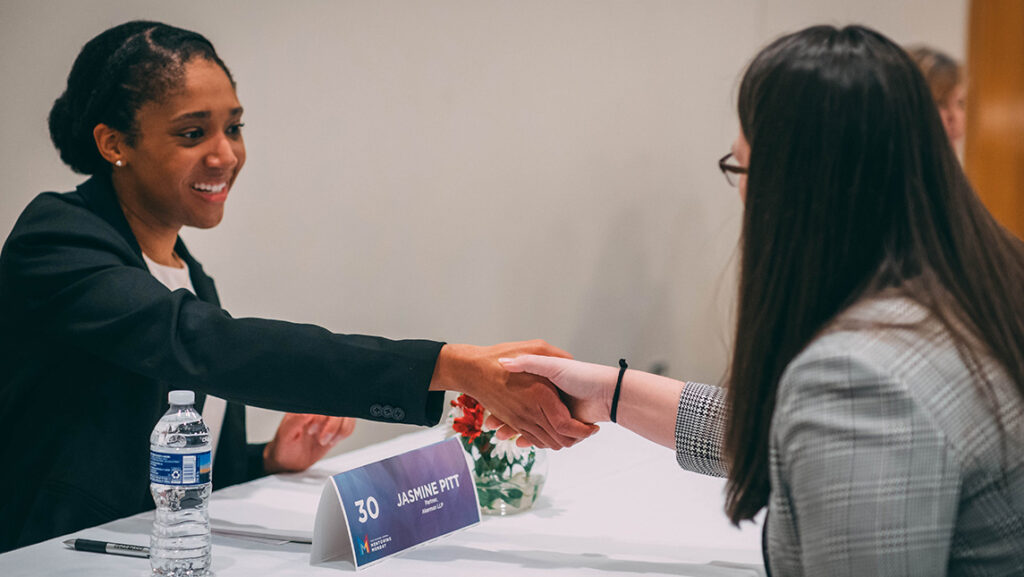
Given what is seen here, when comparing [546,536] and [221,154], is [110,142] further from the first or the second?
[546,536]

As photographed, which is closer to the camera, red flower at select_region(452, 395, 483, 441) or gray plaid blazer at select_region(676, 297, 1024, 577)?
gray plaid blazer at select_region(676, 297, 1024, 577)

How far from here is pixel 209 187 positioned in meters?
1.77

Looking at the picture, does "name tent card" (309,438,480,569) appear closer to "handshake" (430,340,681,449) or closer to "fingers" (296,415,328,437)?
"handshake" (430,340,681,449)

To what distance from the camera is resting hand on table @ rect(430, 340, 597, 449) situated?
1.47 meters

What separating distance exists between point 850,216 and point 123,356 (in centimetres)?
109

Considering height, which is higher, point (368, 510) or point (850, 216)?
point (850, 216)

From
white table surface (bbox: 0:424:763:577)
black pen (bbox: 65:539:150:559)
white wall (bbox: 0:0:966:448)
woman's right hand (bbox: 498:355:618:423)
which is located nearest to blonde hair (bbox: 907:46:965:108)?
white wall (bbox: 0:0:966:448)

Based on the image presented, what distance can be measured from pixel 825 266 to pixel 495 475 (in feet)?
2.51

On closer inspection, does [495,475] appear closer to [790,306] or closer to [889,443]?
[790,306]

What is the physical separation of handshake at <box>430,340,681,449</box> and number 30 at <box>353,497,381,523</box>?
0.25 meters

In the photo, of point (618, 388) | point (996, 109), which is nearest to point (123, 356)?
point (618, 388)

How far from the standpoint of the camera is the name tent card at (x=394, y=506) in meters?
1.24

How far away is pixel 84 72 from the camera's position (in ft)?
5.35

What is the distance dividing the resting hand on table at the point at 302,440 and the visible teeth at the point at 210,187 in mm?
471
